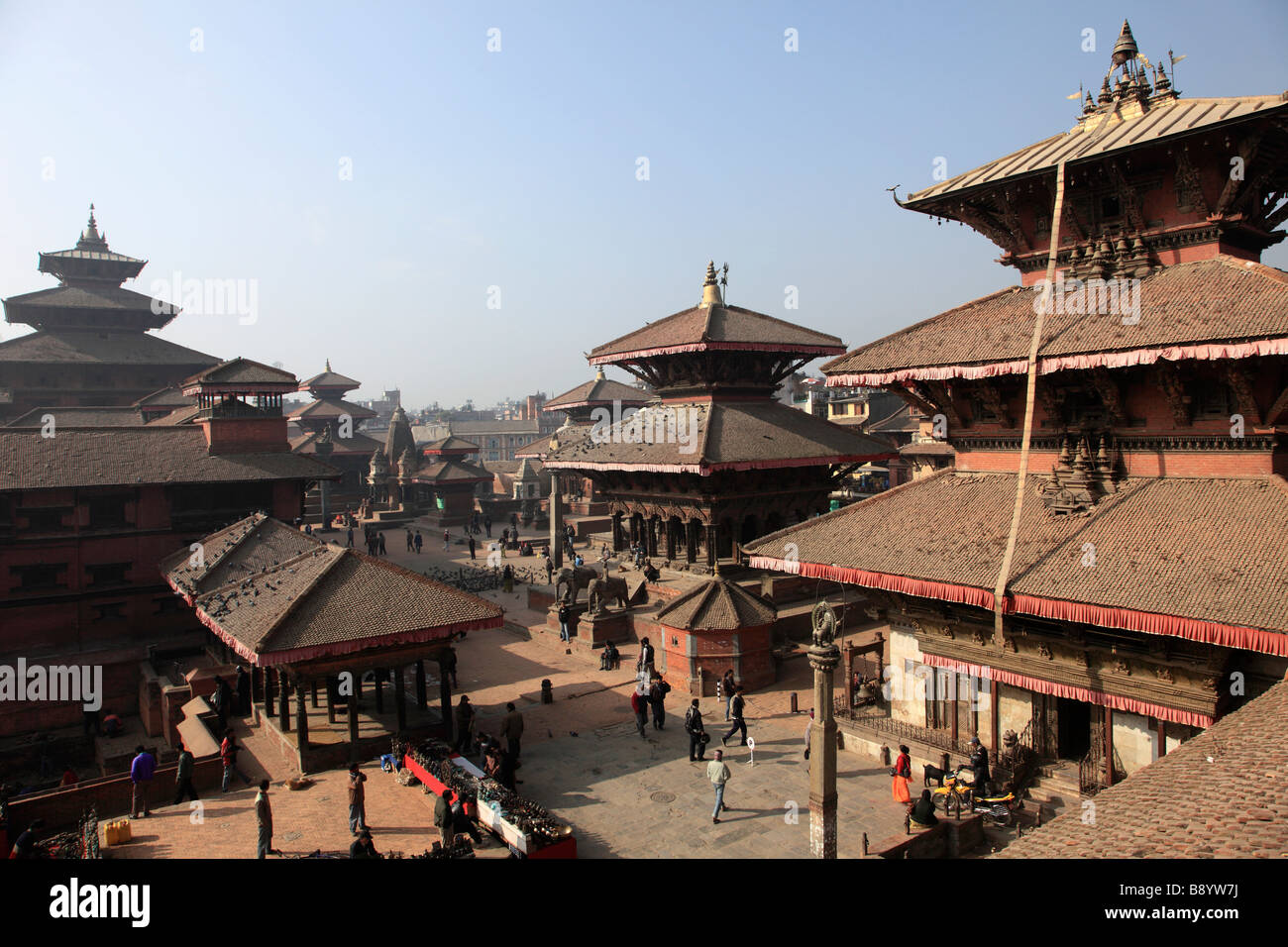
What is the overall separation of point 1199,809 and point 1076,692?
8203 millimetres

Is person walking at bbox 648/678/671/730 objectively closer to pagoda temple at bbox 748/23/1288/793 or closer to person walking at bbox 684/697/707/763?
person walking at bbox 684/697/707/763

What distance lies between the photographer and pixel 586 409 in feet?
213

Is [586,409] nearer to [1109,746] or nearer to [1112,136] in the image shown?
[1112,136]

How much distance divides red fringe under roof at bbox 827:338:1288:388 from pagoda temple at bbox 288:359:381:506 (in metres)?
60.0

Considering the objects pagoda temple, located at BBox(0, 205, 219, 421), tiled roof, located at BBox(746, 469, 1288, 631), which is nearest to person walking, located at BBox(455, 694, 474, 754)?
tiled roof, located at BBox(746, 469, 1288, 631)

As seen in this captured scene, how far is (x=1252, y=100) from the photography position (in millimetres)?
12922

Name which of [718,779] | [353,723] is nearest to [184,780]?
[353,723]

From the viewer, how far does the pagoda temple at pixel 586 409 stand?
61.2 meters

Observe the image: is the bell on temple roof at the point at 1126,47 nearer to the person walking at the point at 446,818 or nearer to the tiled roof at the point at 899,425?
the person walking at the point at 446,818

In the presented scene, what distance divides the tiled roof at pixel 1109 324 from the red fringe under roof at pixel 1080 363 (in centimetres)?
9

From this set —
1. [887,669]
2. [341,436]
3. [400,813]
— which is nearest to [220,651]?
[400,813]

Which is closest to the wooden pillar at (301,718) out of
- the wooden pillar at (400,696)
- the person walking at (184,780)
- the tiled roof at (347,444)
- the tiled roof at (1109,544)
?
the wooden pillar at (400,696)

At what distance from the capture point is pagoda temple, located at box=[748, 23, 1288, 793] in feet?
39.1

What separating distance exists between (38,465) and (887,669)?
93.2ft
